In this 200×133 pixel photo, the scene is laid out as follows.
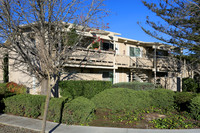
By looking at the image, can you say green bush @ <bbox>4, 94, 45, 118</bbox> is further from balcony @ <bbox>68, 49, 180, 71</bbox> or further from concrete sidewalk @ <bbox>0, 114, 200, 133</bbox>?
balcony @ <bbox>68, 49, 180, 71</bbox>

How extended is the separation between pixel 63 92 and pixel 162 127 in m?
6.50

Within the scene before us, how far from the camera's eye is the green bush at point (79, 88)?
37.2 feet

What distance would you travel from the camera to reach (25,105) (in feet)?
27.7

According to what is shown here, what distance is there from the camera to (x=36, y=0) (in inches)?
277

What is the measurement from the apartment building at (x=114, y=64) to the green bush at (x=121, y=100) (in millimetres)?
3241

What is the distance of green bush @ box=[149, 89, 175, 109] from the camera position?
10039mm

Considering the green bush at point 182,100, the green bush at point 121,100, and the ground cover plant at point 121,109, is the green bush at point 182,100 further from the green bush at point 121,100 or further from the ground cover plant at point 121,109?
the green bush at point 121,100

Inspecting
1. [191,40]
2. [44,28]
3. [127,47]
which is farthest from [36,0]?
[127,47]

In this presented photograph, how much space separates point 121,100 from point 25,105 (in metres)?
4.60

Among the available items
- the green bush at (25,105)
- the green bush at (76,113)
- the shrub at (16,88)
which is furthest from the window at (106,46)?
the green bush at (76,113)

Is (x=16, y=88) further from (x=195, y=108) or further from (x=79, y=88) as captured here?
(x=195, y=108)

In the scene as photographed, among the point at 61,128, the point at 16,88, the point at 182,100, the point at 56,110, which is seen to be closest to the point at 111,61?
the point at 182,100

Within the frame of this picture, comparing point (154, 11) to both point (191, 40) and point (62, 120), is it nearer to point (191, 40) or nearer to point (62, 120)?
point (191, 40)

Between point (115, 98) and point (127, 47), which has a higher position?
point (127, 47)
